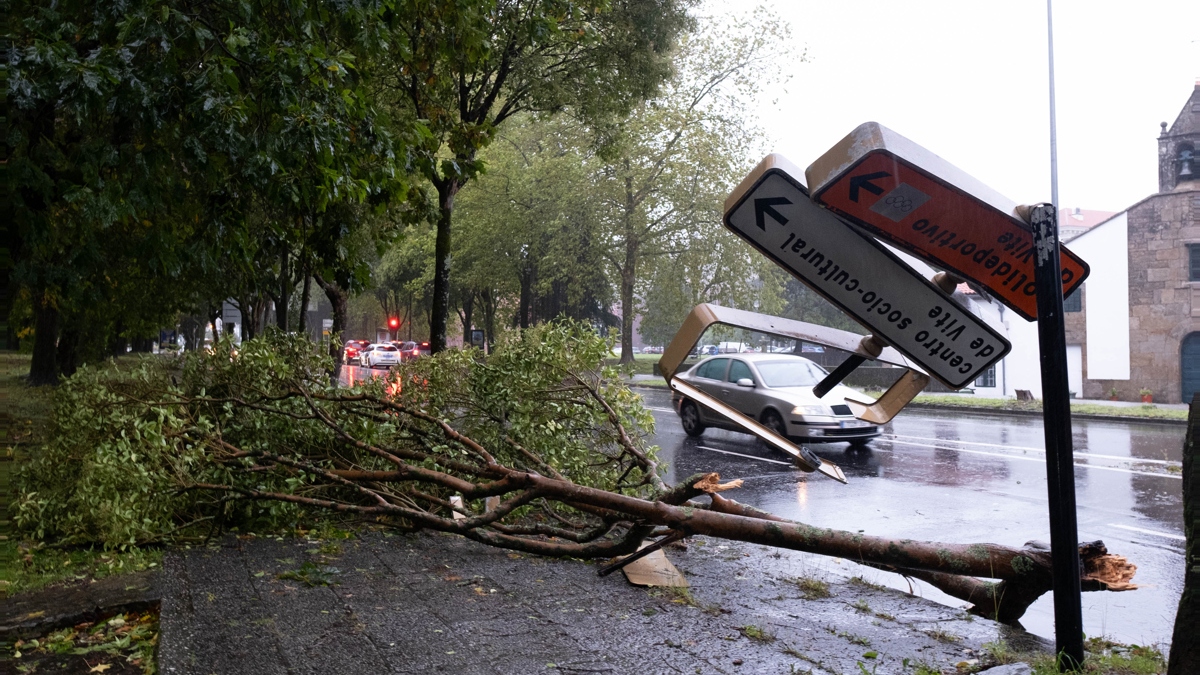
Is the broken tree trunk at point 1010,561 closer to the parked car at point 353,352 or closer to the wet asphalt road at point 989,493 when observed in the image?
the wet asphalt road at point 989,493

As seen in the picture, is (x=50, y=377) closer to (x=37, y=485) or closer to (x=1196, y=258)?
(x=37, y=485)

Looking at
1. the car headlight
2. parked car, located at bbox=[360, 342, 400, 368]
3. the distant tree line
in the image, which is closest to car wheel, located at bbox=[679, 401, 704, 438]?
the car headlight

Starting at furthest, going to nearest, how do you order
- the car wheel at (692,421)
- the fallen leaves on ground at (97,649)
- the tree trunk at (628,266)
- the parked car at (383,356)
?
the parked car at (383,356) → the tree trunk at (628,266) → the car wheel at (692,421) → the fallen leaves on ground at (97,649)

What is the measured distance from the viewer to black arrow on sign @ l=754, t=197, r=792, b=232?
2369mm

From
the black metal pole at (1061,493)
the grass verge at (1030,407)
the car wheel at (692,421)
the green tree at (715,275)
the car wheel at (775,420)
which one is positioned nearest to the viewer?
the black metal pole at (1061,493)

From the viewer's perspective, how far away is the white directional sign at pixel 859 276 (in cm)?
238

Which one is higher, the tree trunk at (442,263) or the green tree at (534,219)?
the green tree at (534,219)

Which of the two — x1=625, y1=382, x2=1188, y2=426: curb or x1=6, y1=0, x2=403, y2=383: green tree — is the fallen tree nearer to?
x1=6, y1=0, x2=403, y2=383: green tree

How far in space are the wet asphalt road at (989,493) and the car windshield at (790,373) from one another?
114 centimetres

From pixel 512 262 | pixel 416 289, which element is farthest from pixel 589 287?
pixel 416 289

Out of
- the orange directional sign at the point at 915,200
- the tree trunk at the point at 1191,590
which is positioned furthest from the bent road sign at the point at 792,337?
the tree trunk at the point at 1191,590

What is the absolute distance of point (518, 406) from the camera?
23.9ft

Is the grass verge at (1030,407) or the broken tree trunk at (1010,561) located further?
the grass verge at (1030,407)

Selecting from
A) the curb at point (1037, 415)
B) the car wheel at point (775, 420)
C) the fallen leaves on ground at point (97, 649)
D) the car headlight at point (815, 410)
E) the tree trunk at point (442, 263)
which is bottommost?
the curb at point (1037, 415)
